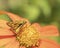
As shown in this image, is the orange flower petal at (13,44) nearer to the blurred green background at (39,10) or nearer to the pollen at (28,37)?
the pollen at (28,37)

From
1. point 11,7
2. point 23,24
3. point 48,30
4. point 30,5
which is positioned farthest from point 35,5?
point 23,24

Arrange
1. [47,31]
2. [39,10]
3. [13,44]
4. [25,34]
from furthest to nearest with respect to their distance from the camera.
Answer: [39,10] → [47,31] → [25,34] → [13,44]

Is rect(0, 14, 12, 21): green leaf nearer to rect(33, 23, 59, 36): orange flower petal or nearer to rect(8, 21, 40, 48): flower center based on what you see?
rect(8, 21, 40, 48): flower center

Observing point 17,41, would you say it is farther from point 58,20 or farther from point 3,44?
point 58,20

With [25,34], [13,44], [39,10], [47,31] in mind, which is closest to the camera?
[13,44]

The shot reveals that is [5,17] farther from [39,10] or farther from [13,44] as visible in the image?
[39,10]

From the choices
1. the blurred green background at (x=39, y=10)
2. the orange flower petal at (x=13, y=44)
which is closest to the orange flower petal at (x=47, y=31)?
the orange flower petal at (x=13, y=44)

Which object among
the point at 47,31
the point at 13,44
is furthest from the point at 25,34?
the point at 47,31
